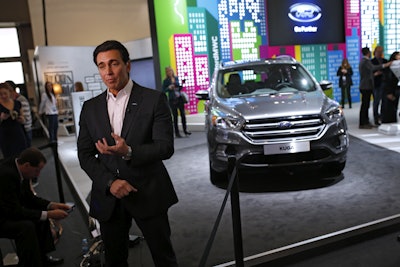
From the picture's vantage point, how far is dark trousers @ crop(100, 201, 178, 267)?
2.08 meters

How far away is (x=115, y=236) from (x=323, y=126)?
2.88 metres

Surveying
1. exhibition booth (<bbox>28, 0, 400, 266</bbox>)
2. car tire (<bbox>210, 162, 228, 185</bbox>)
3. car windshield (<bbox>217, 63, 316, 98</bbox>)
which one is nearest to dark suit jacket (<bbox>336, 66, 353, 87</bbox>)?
exhibition booth (<bbox>28, 0, 400, 266</bbox>)

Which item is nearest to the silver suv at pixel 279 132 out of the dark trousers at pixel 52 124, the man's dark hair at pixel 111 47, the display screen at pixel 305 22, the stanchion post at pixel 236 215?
the stanchion post at pixel 236 215

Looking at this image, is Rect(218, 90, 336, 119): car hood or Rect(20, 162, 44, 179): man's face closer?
Rect(20, 162, 44, 179): man's face

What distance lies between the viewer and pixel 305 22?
11.3m

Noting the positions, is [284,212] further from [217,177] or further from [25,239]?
[25,239]

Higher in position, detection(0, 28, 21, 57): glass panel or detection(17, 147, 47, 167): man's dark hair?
detection(0, 28, 21, 57): glass panel

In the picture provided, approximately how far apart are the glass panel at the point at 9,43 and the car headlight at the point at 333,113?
14.8m

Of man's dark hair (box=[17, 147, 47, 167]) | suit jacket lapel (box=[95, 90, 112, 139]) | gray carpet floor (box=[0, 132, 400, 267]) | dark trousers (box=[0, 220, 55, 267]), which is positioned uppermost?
suit jacket lapel (box=[95, 90, 112, 139])

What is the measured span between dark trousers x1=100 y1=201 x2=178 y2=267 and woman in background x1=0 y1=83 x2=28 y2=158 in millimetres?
3375

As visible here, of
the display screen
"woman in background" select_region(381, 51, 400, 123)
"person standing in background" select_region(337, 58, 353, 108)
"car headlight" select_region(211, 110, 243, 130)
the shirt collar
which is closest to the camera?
the shirt collar

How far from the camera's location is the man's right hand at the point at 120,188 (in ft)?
6.39

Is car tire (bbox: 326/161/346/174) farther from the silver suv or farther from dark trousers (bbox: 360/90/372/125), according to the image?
dark trousers (bbox: 360/90/372/125)

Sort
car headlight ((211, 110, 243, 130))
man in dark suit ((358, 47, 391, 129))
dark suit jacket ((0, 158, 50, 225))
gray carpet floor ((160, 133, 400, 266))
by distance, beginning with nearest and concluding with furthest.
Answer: dark suit jacket ((0, 158, 50, 225)) → gray carpet floor ((160, 133, 400, 266)) → car headlight ((211, 110, 243, 130)) → man in dark suit ((358, 47, 391, 129))
